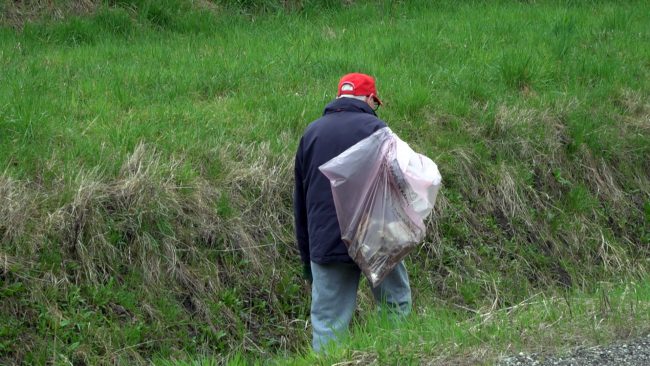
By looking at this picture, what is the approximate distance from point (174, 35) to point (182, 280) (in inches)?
186

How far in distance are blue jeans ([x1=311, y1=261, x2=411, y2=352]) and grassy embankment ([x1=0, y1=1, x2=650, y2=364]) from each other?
873 mm

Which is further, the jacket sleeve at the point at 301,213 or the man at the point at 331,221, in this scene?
the jacket sleeve at the point at 301,213

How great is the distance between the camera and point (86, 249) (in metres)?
6.95

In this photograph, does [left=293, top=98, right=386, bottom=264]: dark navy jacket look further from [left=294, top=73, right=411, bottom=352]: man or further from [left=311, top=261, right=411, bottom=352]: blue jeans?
[left=311, top=261, right=411, bottom=352]: blue jeans

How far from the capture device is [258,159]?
8.20 meters

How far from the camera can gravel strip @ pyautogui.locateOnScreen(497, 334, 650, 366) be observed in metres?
4.98

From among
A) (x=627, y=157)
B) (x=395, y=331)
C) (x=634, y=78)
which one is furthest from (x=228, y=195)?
(x=634, y=78)

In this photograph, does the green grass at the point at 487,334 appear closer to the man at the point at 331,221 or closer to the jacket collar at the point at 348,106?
the man at the point at 331,221

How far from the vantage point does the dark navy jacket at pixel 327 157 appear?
5.95 metres

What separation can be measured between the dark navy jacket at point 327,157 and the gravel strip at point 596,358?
132 centimetres

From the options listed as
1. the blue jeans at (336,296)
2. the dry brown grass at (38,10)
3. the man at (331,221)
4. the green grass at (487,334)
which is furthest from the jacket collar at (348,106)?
the dry brown grass at (38,10)

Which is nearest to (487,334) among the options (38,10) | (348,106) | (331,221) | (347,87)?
(331,221)

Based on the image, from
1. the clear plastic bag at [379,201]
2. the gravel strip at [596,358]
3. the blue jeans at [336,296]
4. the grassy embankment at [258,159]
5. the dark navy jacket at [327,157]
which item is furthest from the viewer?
the grassy embankment at [258,159]

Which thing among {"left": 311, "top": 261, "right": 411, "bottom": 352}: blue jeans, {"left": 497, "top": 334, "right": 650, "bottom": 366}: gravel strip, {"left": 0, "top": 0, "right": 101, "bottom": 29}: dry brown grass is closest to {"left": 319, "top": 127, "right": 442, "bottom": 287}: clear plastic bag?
{"left": 311, "top": 261, "right": 411, "bottom": 352}: blue jeans
